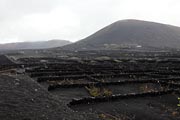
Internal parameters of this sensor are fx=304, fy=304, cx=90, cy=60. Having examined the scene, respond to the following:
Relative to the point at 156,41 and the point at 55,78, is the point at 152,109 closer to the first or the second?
the point at 55,78

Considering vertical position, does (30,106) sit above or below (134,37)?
below

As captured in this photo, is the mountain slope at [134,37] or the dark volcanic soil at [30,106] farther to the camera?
the mountain slope at [134,37]

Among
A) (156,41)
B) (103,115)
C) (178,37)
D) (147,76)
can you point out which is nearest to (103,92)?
(103,115)

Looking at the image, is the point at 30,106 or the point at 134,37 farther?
the point at 134,37

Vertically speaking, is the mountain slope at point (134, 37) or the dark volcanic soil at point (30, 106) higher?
the mountain slope at point (134, 37)
